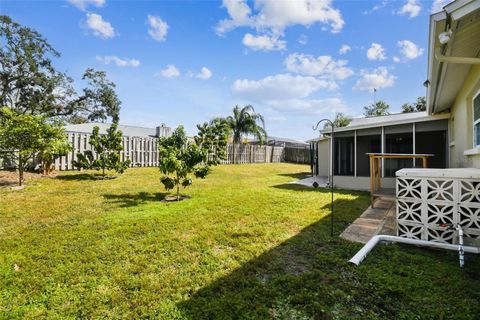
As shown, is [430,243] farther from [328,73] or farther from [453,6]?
[328,73]

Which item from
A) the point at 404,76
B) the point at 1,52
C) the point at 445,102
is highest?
the point at 1,52

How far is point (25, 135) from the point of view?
7.33m

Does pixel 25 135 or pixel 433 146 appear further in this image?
pixel 433 146

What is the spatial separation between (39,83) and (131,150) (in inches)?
459

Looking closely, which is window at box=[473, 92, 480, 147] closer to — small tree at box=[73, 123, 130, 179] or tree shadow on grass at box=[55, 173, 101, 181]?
small tree at box=[73, 123, 130, 179]

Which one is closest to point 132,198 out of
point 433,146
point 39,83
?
point 433,146

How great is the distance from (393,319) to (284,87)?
17987 millimetres

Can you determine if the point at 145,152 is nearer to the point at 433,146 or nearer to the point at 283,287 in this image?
the point at 283,287

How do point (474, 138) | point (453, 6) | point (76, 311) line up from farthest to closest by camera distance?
point (474, 138) → point (453, 6) → point (76, 311)

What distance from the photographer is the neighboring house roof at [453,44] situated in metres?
2.73

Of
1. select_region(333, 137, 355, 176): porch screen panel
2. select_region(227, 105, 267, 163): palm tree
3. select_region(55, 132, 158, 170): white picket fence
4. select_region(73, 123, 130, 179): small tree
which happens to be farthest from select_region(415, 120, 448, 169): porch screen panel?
select_region(55, 132, 158, 170): white picket fence

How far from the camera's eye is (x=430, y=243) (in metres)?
3.28


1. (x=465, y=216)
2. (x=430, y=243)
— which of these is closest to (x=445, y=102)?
(x=465, y=216)

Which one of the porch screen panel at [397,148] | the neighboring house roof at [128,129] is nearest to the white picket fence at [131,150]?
the neighboring house roof at [128,129]
